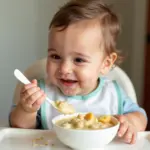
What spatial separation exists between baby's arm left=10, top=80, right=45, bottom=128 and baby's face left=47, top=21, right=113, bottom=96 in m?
0.11

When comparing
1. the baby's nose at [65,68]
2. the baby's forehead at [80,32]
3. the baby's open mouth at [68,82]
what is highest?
the baby's forehead at [80,32]

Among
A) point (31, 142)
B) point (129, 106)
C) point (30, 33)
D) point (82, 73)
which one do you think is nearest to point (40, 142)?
point (31, 142)

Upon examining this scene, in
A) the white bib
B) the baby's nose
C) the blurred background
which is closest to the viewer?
the baby's nose

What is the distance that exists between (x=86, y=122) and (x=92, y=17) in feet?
1.18

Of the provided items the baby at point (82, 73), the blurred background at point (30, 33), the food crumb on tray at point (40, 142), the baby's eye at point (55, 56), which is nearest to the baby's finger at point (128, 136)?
the baby at point (82, 73)

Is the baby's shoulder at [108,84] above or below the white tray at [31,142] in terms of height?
above

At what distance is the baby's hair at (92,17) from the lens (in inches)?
40.5

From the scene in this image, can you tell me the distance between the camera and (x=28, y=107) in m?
0.92

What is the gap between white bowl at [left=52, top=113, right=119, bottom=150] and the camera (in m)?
0.78

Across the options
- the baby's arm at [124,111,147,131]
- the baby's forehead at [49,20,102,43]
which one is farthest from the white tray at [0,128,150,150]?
the baby's forehead at [49,20,102,43]

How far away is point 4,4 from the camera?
6.15 feet

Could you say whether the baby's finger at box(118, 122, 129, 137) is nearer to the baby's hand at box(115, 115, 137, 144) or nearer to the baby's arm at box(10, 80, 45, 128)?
the baby's hand at box(115, 115, 137, 144)

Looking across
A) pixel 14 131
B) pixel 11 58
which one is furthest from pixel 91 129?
pixel 11 58

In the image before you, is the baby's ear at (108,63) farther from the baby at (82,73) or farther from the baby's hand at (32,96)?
the baby's hand at (32,96)
